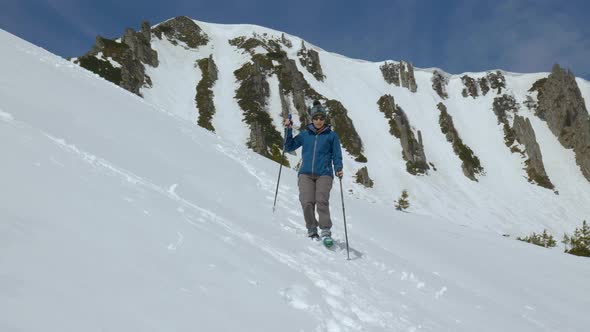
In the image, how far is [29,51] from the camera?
58.1 feet

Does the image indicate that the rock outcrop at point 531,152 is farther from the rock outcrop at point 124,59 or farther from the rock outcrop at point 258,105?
the rock outcrop at point 124,59

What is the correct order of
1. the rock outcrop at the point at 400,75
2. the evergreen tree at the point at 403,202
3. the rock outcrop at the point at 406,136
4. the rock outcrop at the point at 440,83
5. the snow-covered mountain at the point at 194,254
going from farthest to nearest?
1. the rock outcrop at the point at 440,83
2. the rock outcrop at the point at 400,75
3. the rock outcrop at the point at 406,136
4. the evergreen tree at the point at 403,202
5. the snow-covered mountain at the point at 194,254

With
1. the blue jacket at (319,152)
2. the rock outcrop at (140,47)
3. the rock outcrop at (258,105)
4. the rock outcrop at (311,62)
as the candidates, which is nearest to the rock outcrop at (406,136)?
the rock outcrop at (311,62)

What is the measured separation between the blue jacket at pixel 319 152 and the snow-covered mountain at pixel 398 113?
4608cm

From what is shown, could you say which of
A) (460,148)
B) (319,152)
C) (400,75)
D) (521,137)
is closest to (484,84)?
(400,75)

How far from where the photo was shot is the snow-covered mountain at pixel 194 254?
2992 mm

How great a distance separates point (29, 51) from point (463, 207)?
6840cm

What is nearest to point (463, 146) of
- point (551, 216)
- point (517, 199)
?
point (517, 199)

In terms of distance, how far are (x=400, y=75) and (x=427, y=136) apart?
1162 inches

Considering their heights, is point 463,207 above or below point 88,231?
above

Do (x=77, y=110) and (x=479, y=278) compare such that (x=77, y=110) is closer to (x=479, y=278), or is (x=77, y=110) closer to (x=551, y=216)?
(x=479, y=278)

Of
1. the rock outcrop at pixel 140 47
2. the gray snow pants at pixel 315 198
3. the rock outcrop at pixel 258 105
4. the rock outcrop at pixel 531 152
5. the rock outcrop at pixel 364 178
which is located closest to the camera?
the gray snow pants at pixel 315 198

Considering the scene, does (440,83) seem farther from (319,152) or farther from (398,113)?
(319,152)

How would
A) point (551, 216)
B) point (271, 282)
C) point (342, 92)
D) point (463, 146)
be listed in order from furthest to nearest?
1. point (342, 92)
2. point (463, 146)
3. point (551, 216)
4. point (271, 282)
